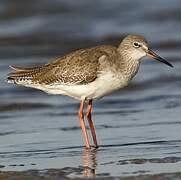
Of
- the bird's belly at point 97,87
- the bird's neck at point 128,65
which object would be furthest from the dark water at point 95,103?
the bird's neck at point 128,65

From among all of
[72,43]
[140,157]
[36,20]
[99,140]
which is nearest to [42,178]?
[140,157]

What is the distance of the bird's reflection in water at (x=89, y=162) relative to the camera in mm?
9094

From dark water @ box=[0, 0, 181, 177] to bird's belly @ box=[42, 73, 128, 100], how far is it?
66 cm

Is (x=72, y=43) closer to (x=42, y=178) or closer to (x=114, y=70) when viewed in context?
(x=114, y=70)

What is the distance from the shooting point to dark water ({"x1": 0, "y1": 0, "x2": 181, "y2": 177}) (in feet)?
32.7

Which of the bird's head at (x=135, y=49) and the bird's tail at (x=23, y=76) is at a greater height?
the bird's head at (x=135, y=49)

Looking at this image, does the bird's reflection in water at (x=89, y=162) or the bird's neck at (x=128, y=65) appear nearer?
the bird's reflection in water at (x=89, y=162)

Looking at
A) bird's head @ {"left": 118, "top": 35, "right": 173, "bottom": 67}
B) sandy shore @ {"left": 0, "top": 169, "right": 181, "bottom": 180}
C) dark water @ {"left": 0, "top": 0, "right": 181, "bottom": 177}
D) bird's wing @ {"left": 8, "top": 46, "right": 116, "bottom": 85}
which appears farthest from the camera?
bird's head @ {"left": 118, "top": 35, "right": 173, "bottom": 67}

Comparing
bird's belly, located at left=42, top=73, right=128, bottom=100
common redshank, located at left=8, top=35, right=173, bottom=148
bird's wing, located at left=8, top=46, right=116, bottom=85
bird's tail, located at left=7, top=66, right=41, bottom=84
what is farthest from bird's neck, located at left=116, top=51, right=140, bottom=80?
bird's tail, located at left=7, top=66, right=41, bottom=84

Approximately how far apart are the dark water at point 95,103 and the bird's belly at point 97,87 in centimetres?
66

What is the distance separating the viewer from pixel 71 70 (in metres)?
11.7

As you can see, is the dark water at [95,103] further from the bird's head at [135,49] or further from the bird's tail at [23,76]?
the bird's head at [135,49]

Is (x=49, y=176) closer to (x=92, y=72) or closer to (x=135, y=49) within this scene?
(x=92, y=72)

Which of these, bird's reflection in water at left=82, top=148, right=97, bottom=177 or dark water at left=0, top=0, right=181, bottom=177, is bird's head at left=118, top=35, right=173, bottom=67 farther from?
bird's reflection in water at left=82, top=148, right=97, bottom=177
